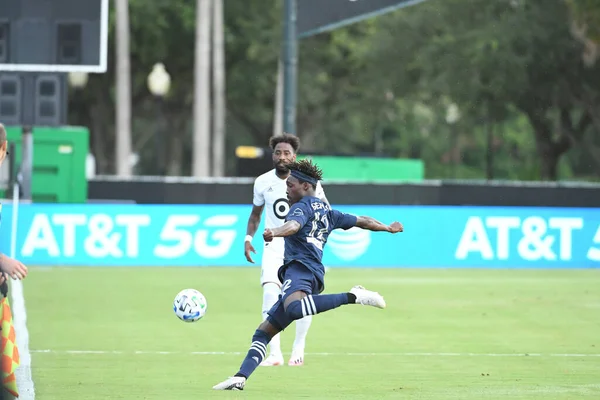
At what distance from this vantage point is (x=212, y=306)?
2002cm

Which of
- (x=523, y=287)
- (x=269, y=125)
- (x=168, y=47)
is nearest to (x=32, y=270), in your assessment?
(x=523, y=287)

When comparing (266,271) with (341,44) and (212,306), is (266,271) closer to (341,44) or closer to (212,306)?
(212,306)

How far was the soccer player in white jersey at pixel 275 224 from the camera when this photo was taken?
42.7 ft

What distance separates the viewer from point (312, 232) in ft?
37.3

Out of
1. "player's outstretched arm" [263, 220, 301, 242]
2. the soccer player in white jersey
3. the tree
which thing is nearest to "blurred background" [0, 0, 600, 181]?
the tree

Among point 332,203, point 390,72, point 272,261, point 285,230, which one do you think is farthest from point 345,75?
point 285,230

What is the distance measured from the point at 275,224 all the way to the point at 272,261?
41 cm

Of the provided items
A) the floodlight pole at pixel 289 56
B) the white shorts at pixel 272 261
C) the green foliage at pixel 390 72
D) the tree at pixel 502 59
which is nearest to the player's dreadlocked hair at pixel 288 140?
the white shorts at pixel 272 261

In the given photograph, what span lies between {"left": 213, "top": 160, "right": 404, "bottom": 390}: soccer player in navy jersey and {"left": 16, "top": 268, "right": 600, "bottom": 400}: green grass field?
0.42m

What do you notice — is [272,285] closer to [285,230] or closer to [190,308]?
[190,308]

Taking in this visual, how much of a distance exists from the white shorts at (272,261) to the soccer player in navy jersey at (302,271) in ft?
5.12

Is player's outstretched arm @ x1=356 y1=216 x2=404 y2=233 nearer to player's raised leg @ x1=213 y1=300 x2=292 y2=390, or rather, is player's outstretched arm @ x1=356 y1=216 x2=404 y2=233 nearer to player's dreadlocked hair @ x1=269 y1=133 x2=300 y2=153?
player's raised leg @ x1=213 y1=300 x2=292 y2=390

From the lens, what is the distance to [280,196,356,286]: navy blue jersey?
11289mm

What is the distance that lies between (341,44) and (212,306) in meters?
41.1
